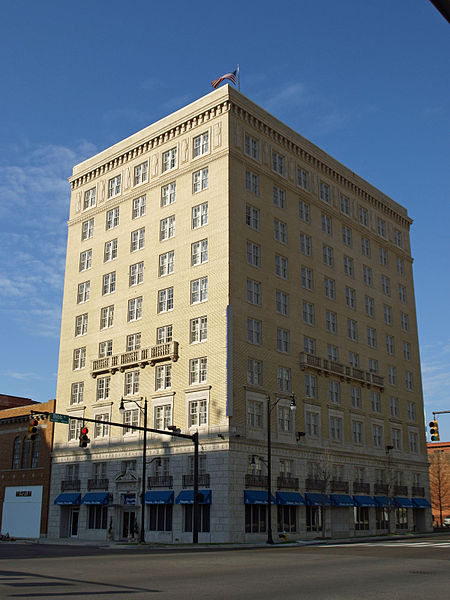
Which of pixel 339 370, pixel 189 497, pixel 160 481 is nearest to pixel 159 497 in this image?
pixel 160 481

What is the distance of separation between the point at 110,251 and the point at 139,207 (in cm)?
550

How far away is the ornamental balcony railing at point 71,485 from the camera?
5994cm

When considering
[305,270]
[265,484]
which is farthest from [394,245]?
[265,484]

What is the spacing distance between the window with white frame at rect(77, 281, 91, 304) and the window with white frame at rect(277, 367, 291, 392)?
22.5 m

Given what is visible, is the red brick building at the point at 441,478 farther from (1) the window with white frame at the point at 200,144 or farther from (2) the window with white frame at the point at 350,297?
(1) the window with white frame at the point at 200,144

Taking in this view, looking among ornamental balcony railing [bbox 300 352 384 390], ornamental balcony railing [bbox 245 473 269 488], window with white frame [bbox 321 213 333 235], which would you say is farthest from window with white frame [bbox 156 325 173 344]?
window with white frame [bbox 321 213 333 235]

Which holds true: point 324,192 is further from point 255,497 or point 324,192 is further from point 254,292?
point 255,497

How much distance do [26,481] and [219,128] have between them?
39631 mm

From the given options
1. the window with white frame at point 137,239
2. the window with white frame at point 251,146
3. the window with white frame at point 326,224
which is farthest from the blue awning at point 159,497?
the window with white frame at point 326,224

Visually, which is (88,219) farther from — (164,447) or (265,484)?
(265,484)

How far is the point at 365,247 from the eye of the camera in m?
72.6

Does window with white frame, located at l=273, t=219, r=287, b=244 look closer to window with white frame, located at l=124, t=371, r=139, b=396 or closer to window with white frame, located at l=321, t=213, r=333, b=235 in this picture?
window with white frame, located at l=321, t=213, r=333, b=235

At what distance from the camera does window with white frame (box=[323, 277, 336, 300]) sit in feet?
211

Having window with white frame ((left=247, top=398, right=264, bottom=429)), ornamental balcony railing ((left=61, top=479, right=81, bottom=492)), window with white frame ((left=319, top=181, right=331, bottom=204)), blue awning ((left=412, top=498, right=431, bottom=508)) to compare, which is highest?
window with white frame ((left=319, top=181, right=331, bottom=204))
